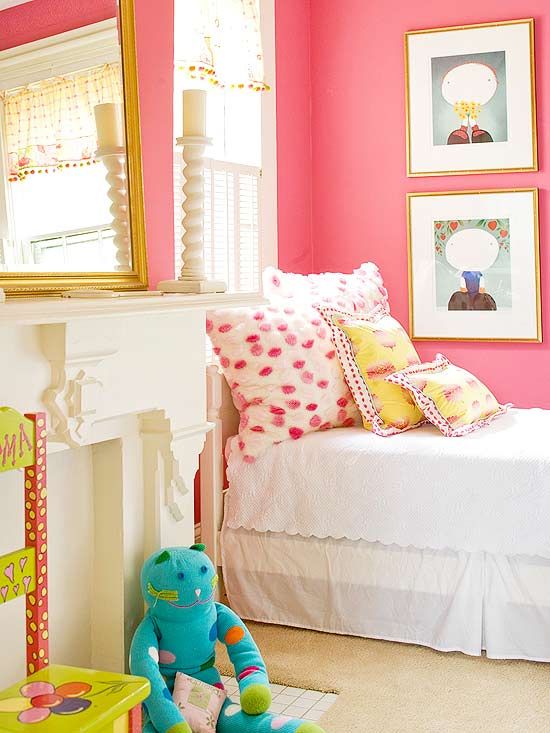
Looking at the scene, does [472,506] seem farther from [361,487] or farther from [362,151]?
[362,151]

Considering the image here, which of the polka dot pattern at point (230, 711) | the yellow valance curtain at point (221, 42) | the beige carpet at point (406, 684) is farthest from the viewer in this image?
the yellow valance curtain at point (221, 42)

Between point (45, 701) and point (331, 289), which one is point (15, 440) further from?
point (331, 289)

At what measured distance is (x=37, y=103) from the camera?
6.64ft

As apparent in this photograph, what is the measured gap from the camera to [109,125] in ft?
7.25

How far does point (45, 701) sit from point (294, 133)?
2860 millimetres

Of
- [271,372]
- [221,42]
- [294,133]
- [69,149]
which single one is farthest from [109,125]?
[294,133]

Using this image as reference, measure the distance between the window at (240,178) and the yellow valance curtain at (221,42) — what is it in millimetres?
33

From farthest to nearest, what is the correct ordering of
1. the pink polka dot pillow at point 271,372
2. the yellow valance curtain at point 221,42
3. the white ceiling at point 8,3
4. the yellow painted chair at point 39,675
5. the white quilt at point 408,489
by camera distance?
the yellow valance curtain at point 221,42
the pink polka dot pillow at point 271,372
the white quilt at point 408,489
the white ceiling at point 8,3
the yellow painted chair at point 39,675

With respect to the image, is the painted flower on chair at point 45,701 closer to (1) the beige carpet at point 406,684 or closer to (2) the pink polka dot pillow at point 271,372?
(1) the beige carpet at point 406,684

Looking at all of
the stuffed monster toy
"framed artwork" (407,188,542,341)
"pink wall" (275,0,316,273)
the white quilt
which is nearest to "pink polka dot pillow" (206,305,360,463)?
the white quilt

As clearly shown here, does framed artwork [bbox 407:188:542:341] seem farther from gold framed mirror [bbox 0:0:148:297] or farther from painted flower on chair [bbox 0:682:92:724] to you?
painted flower on chair [bbox 0:682:92:724]

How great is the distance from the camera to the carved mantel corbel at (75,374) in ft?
6.63

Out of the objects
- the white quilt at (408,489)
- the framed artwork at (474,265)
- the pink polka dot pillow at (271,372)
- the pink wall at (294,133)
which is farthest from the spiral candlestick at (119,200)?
the framed artwork at (474,265)

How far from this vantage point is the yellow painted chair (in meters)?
1.63
